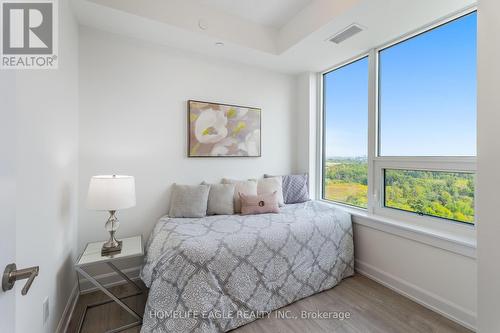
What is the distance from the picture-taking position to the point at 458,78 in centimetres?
206

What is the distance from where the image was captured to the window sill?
1.84 metres

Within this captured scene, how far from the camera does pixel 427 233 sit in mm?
2057

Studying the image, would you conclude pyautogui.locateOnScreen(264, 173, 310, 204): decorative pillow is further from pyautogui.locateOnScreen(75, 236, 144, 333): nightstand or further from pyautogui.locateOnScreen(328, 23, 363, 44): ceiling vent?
pyautogui.locateOnScreen(75, 236, 144, 333): nightstand

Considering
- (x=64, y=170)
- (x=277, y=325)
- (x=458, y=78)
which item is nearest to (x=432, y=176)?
(x=458, y=78)

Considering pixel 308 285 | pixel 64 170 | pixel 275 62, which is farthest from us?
A: pixel 275 62

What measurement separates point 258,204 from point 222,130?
1.03 m

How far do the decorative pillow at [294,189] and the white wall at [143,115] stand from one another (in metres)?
0.63

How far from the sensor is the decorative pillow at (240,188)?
8.95ft

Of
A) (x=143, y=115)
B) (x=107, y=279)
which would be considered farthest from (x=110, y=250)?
(x=143, y=115)

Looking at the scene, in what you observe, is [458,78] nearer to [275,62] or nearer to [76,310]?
[275,62]

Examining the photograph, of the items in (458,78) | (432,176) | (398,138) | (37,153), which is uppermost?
(458,78)

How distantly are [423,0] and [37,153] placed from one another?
9.72ft

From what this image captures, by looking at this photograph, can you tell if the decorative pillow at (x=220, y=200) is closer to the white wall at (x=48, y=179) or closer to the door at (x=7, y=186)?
the white wall at (x=48, y=179)

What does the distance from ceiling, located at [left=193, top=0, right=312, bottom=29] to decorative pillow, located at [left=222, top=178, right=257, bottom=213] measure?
1892mm
